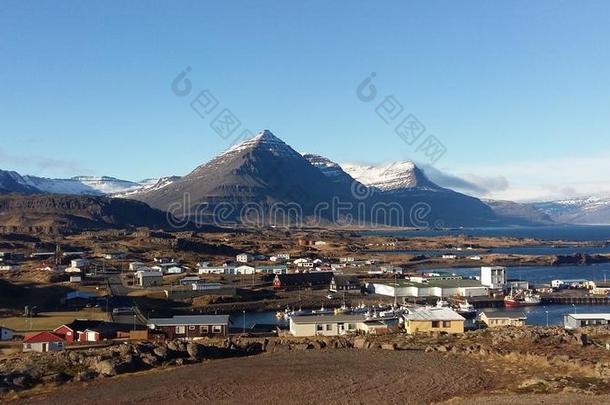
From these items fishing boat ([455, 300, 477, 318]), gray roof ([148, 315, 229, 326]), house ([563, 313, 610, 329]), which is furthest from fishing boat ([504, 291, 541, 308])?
gray roof ([148, 315, 229, 326])

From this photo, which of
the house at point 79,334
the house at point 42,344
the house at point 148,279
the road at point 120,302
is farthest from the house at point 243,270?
the house at point 42,344

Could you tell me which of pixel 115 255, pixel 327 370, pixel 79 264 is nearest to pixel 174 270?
pixel 79 264

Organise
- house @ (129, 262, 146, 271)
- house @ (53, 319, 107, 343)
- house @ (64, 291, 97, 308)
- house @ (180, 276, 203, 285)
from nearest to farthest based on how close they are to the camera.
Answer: house @ (53, 319, 107, 343) → house @ (64, 291, 97, 308) → house @ (180, 276, 203, 285) → house @ (129, 262, 146, 271)

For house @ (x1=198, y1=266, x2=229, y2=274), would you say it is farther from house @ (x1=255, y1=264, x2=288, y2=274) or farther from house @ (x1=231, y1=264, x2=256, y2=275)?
house @ (x1=255, y1=264, x2=288, y2=274)

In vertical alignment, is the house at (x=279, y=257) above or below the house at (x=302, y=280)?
above

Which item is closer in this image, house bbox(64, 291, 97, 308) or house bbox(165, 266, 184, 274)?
house bbox(64, 291, 97, 308)

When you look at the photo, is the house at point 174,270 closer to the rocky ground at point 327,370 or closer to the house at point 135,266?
the house at point 135,266
